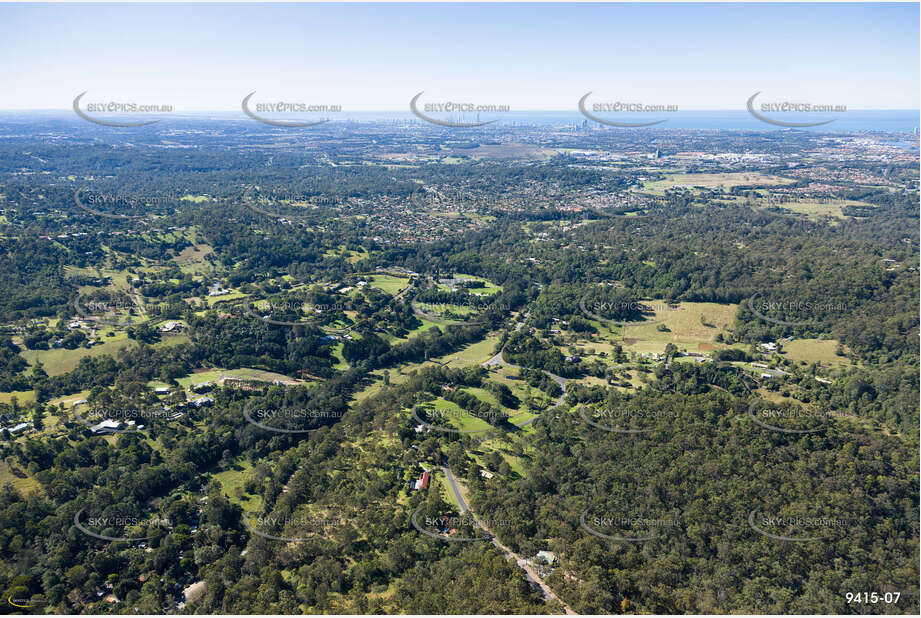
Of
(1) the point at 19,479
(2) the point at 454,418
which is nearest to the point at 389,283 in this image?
(2) the point at 454,418

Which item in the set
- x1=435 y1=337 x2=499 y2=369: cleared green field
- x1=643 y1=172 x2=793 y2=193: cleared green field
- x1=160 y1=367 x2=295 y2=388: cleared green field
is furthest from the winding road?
x1=643 y1=172 x2=793 y2=193: cleared green field

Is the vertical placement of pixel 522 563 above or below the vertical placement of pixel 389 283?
below

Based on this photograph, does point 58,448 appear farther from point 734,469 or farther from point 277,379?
point 734,469

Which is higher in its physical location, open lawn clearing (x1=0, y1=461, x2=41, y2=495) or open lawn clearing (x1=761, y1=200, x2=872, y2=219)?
open lawn clearing (x1=761, y1=200, x2=872, y2=219)

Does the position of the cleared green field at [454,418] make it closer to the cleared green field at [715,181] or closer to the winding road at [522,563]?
the winding road at [522,563]

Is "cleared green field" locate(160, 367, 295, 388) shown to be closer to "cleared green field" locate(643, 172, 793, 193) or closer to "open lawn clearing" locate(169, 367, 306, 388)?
"open lawn clearing" locate(169, 367, 306, 388)

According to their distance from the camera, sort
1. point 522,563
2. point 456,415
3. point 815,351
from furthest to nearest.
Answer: point 815,351
point 456,415
point 522,563

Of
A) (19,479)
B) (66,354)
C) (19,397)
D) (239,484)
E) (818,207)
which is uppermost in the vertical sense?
(818,207)

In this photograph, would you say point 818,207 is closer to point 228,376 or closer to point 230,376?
→ point 230,376

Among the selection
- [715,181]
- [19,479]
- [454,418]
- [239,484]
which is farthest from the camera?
[715,181]

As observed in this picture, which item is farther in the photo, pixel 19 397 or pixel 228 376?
pixel 228 376

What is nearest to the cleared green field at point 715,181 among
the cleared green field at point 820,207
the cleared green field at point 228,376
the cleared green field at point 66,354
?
the cleared green field at point 820,207
